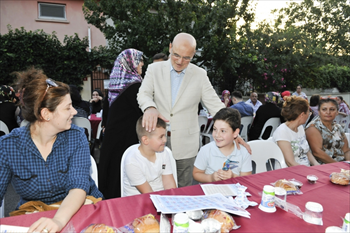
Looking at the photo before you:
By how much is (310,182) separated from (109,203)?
1342 mm

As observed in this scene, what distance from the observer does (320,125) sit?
2.96 metres

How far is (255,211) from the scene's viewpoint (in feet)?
4.13

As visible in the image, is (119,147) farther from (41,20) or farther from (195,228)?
(41,20)

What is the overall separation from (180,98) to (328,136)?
6.55 ft

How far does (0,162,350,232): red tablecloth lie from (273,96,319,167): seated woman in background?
2.82 ft

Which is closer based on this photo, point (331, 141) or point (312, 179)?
point (312, 179)

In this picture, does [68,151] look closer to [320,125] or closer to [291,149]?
[291,149]

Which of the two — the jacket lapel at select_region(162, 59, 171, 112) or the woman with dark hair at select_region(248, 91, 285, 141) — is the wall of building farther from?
the jacket lapel at select_region(162, 59, 171, 112)

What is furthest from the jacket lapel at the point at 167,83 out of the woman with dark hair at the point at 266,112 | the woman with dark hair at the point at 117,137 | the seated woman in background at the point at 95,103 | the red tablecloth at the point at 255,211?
the seated woman in background at the point at 95,103

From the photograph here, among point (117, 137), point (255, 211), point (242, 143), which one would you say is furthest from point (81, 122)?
point (255, 211)

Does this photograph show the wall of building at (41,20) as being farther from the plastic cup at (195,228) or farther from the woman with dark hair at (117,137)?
the plastic cup at (195,228)

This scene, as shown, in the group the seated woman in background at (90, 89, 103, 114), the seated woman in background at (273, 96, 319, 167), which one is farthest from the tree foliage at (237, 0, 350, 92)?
the seated woman in background at (273, 96, 319, 167)

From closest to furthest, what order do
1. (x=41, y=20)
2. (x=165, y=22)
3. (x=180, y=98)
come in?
(x=180, y=98) → (x=165, y=22) → (x=41, y=20)

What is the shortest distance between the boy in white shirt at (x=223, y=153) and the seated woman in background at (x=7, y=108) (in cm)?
354
